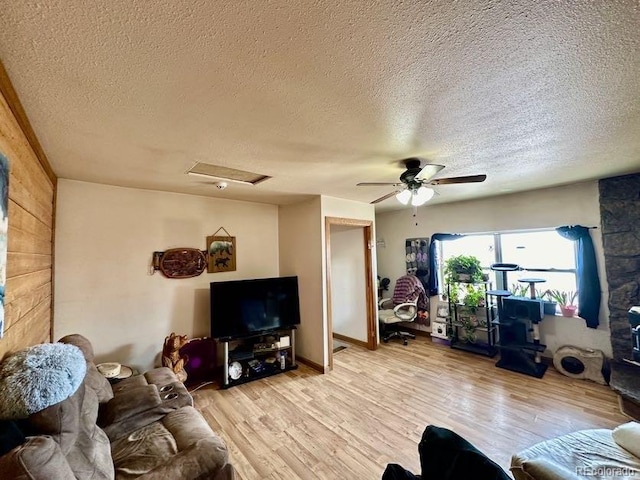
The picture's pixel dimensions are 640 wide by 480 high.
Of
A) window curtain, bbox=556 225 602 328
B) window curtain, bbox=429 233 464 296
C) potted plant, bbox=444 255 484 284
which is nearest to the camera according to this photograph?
window curtain, bbox=556 225 602 328

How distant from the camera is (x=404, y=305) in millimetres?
4641

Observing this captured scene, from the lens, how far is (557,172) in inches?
113

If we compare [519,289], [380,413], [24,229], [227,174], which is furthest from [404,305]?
[24,229]

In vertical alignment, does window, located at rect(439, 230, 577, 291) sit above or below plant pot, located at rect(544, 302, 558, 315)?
above

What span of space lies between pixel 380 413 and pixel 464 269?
259cm

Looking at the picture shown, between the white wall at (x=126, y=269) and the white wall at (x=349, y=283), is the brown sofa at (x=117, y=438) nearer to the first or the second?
the white wall at (x=126, y=269)

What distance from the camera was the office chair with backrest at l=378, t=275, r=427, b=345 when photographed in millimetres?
4645

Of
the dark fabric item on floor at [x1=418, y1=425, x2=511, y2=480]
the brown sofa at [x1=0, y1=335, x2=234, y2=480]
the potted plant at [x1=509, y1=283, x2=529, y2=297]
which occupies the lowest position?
the brown sofa at [x1=0, y1=335, x2=234, y2=480]

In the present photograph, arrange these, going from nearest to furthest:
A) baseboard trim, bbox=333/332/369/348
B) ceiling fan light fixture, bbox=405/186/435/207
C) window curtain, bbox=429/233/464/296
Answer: ceiling fan light fixture, bbox=405/186/435/207 → baseboard trim, bbox=333/332/369/348 → window curtain, bbox=429/233/464/296

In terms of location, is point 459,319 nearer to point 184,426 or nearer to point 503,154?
point 503,154

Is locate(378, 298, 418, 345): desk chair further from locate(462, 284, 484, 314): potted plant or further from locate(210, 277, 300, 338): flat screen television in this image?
locate(210, 277, 300, 338): flat screen television

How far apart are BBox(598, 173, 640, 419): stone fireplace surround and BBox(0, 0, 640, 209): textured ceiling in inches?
50.0

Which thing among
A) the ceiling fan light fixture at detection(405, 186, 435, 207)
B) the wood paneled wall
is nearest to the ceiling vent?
the wood paneled wall

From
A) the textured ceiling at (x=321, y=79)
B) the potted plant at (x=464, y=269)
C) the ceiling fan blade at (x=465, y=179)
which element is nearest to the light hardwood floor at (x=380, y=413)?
the potted plant at (x=464, y=269)
